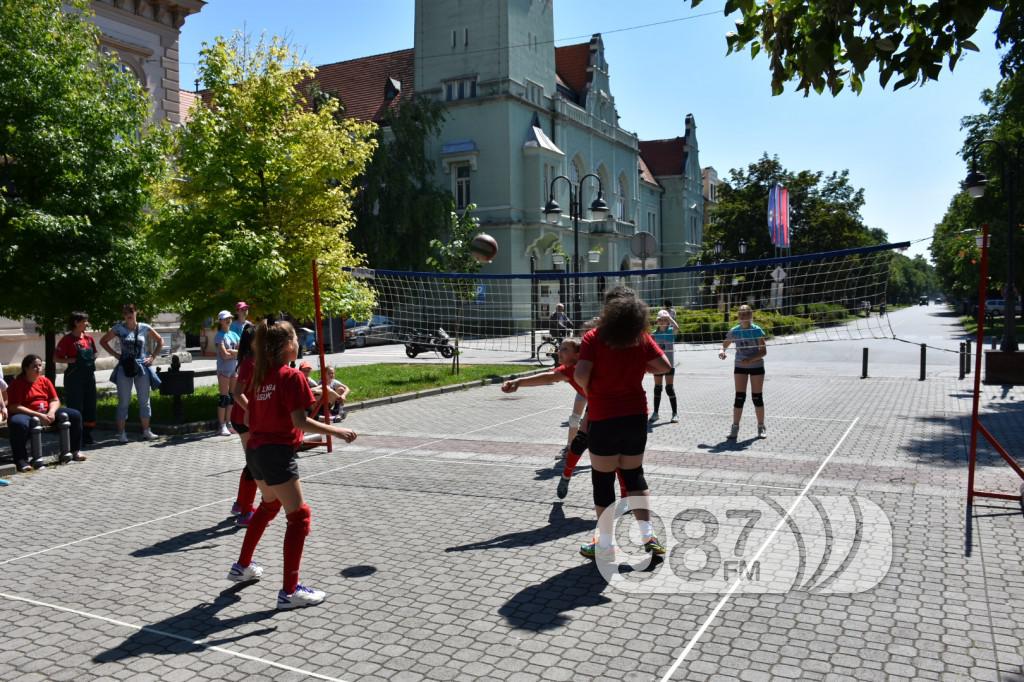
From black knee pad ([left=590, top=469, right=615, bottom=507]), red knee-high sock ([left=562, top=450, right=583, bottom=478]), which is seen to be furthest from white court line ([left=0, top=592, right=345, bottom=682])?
red knee-high sock ([left=562, top=450, right=583, bottom=478])

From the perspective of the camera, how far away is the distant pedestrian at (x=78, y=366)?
37.9 feet

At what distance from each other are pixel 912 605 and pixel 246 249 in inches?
473

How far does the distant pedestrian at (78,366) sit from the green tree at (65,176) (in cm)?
135

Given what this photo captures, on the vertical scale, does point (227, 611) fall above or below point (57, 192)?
below

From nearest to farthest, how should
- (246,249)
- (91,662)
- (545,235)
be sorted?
(91,662) → (246,249) → (545,235)

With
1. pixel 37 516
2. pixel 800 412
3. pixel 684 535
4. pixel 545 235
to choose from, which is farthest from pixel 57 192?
pixel 545 235

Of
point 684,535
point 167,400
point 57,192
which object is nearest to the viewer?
point 684,535

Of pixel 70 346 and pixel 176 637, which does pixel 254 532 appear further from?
pixel 70 346

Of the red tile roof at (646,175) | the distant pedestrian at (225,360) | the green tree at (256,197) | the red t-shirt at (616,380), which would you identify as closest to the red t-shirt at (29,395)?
the distant pedestrian at (225,360)

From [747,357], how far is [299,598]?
25.5ft

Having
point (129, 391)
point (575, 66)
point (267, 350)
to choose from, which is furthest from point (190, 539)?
point (575, 66)

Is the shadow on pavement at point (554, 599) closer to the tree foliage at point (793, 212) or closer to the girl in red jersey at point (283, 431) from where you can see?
the girl in red jersey at point (283, 431)

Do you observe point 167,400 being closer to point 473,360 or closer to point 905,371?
point 473,360

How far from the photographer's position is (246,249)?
46.7 ft
